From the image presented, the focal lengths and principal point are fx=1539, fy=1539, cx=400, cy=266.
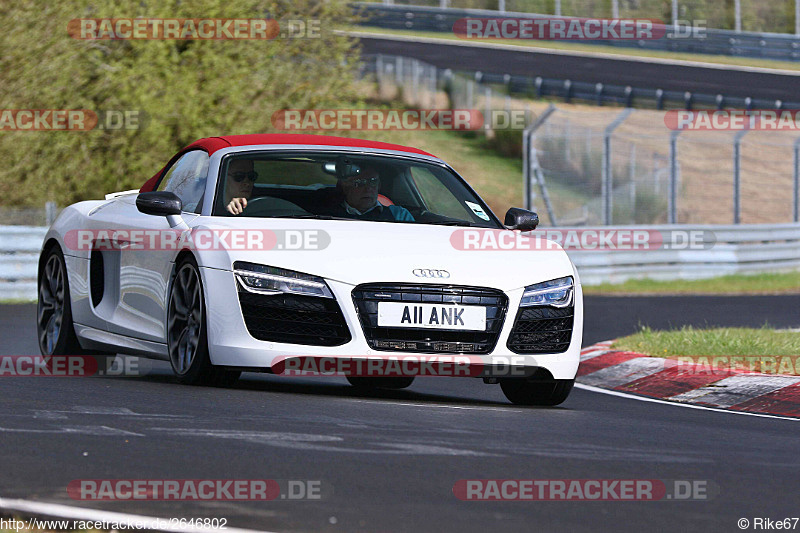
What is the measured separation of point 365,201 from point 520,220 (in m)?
0.98

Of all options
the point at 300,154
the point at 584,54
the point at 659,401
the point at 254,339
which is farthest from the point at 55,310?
the point at 584,54

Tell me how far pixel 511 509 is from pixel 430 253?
10.1ft

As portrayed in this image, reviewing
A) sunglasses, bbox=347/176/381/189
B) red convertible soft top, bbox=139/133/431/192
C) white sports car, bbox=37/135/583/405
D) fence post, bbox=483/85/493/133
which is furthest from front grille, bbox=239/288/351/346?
fence post, bbox=483/85/493/133

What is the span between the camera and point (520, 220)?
9.42 metres

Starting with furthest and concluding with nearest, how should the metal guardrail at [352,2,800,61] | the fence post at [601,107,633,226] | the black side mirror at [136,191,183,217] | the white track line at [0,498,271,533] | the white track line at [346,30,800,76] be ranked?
the metal guardrail at [352,2,800,61] → the white track line at [346,30,800,76] → the fence post at [601,107,633,226] → the black side mirror at [136,191,183,217] → the white track line at [0,498,271,533]

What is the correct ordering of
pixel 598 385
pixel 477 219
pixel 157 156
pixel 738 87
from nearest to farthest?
pixel 477 219 < pixel 598 385 < pixel 157 156 < pixel 738 87

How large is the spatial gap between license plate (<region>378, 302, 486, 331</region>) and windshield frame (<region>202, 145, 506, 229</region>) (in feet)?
3.15

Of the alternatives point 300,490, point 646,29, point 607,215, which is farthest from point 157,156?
point 646,29

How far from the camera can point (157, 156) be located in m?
24.3

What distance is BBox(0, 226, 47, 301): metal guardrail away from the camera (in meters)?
18.9

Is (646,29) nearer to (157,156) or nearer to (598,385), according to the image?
(157,156)

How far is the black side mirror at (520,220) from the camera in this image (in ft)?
30.9

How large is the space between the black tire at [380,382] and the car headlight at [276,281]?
194cm

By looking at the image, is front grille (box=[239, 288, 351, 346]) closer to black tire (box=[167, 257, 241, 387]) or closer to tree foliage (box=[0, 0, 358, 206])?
black tire (box=[167, 257, 241, 387])
